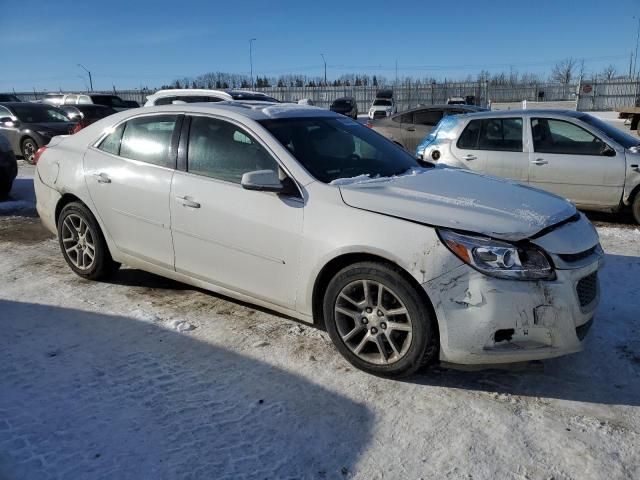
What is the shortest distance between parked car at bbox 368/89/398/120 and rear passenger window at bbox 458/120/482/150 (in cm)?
2300

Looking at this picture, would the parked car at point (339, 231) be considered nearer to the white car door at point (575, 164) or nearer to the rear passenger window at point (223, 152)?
the rear passenger window at point (223, 152)

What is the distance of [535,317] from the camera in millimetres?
2939

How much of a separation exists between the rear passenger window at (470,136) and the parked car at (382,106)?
75.5 ft

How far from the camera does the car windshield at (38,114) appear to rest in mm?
13734

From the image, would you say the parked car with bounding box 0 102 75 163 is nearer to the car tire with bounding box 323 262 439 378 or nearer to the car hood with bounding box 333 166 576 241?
the car hood with bounding box 333 166 576 241

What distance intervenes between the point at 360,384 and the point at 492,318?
0.89m

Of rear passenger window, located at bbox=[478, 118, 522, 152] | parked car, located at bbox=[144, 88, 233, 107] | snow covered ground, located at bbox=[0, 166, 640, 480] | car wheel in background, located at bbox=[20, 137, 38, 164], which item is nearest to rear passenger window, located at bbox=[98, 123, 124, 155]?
snow covered ground, located at bbox=[0, 166, 640, 480]

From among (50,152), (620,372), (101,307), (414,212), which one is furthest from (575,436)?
(50,152)

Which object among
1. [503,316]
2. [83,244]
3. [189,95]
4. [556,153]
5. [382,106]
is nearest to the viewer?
[503,316]

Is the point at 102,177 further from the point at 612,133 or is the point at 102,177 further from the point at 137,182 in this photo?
the point at 612,133

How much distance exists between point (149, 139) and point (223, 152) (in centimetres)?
82

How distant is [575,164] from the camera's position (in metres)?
7.14

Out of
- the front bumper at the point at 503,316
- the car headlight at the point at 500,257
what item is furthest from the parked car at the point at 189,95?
the front bumper at the point at 503,316

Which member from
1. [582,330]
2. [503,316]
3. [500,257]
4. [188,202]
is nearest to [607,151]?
[582,330]
